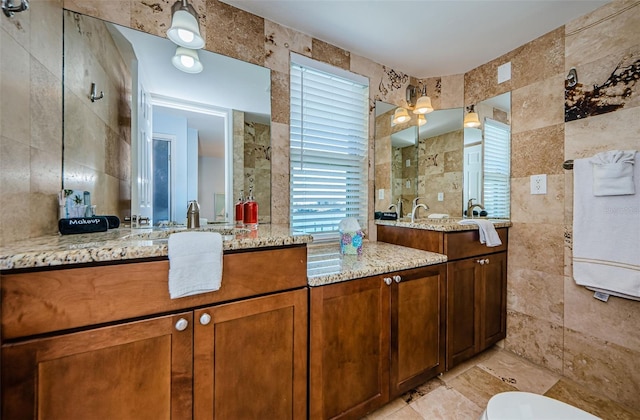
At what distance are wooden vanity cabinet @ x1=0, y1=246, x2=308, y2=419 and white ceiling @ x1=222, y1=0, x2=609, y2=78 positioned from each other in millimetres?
1541

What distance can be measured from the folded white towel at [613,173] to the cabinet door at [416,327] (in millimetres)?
1062

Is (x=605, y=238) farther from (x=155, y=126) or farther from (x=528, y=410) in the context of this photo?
(x=155, y=126)

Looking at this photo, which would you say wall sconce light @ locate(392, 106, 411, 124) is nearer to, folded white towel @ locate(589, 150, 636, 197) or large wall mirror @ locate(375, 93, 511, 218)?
large wall mirror @ locate(375, 93, 511, 218)

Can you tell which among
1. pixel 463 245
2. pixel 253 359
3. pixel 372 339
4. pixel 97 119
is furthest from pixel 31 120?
pixel 463 245

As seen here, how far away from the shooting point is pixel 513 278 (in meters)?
2.02

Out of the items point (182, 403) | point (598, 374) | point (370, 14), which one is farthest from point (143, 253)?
point (598, 374)

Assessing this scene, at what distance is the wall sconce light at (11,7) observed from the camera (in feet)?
2.64

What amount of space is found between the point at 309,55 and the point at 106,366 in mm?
2045

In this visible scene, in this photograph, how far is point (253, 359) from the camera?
3.33ft

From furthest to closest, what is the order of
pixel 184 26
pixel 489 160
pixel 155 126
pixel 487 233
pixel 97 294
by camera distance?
pixel 489 160 → pixel 487 233 → pixel 155 126 → pixel 184 26 → pixel 97 294

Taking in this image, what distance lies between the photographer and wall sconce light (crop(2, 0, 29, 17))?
2.64 feet

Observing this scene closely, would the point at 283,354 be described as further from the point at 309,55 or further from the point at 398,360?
the point at 309,55

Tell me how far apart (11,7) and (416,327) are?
220 cm

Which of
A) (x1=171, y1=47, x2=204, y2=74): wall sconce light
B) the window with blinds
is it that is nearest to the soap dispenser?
the window with blinds
